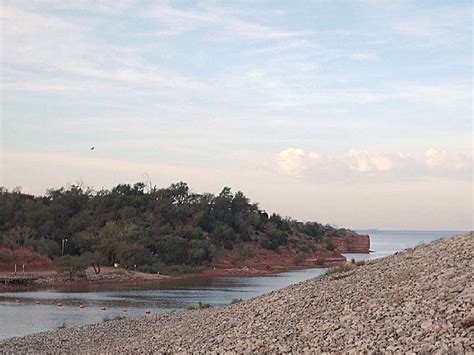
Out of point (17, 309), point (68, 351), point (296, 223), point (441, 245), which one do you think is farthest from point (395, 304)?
point (296, 223)

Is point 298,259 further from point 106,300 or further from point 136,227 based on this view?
point 106,300

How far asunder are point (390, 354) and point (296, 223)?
443 feet

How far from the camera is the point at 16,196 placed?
102688 millimetres

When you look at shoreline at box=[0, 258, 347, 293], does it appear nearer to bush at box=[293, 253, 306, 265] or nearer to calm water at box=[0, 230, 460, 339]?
calm water at box=[0, 230, 460, 339]

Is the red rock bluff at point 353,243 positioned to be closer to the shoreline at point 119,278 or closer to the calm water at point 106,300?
the shoreline at point 119,278

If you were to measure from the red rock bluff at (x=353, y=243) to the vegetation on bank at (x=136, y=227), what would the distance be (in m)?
30.1

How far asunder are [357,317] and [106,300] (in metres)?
39.8

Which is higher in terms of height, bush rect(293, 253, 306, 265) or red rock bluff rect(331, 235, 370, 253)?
red rock bluff rect(331, 235, 370, 253)

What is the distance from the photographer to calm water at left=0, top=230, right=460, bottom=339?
3909 centimetres

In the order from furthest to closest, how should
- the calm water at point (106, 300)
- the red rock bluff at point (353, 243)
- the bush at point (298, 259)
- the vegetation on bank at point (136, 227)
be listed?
1. the red rock bluff at point (353, 243)
2. the bush at point (298, 259)
3. the vegetation on bank at point (136, 227)
4. the calm water at point (106, 300)

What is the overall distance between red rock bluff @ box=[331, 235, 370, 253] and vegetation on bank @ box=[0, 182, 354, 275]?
3008 cm

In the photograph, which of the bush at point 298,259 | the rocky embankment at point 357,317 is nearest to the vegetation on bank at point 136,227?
the bush at point 298,259

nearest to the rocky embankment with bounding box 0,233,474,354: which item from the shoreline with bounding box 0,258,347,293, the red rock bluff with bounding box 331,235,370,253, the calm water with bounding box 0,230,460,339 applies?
the calm water with bounding box 0,230,460,339

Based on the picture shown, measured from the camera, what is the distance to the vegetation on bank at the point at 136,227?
86.7 metres
